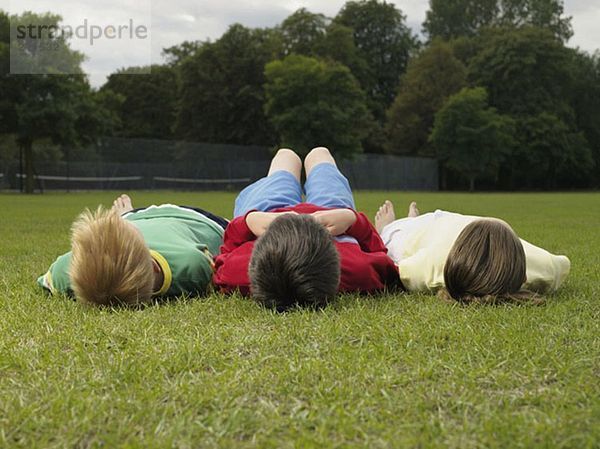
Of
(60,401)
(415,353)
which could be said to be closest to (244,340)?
(415,353)

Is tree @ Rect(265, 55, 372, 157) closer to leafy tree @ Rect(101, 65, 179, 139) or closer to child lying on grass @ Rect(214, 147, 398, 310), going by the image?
leafy tree @ Rect(101, 65, 179, 139)

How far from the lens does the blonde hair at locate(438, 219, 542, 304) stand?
334cm

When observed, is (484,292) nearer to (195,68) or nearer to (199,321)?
(199,321)

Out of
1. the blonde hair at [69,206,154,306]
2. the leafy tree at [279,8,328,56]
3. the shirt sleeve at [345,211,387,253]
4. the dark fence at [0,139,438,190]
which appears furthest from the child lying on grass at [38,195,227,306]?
the leafy tree at [279,8,328,56]

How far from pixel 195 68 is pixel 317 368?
48.3 metres

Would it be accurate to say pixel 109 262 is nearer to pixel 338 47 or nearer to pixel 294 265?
pixel 294 265

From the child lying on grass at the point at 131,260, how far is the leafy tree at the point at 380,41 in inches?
2132

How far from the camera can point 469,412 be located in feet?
6.02

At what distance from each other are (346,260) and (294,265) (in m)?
0.62

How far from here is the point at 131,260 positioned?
311 centimetres

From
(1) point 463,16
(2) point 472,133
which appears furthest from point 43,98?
(1) point 463,16

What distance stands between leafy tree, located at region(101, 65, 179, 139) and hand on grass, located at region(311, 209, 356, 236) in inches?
2015

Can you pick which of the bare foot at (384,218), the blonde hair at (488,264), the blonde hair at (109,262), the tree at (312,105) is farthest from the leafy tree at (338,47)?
the blonde hair at (109,262)

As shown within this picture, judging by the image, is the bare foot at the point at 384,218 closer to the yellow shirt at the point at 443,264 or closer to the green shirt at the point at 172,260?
the yellow shirt at the point at 443,264
